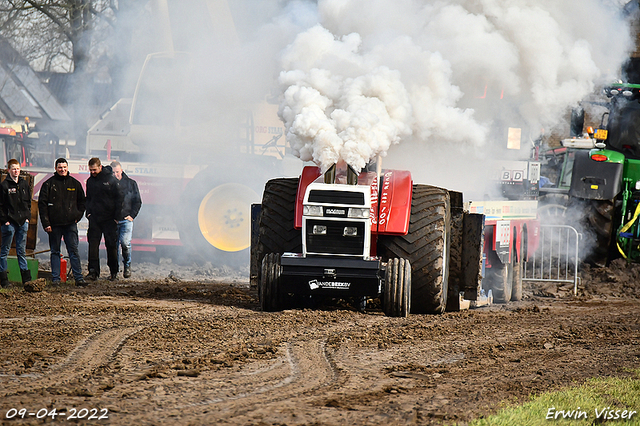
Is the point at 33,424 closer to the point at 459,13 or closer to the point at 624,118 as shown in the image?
the point at 459,13

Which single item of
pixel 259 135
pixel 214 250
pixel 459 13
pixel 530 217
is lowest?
pixel 214 250

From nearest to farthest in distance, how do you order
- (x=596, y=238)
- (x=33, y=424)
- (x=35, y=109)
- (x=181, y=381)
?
(x=33, y=424) → (x=181, y=381) → (x=596, y=238) → (x=35, y=109)

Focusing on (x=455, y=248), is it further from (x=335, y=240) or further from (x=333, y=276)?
(x=333, y=276)

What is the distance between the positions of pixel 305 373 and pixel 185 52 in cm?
986

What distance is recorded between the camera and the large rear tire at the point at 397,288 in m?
6.98

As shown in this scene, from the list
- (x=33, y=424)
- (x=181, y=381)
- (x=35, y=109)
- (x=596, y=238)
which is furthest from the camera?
(x=35, y=109)

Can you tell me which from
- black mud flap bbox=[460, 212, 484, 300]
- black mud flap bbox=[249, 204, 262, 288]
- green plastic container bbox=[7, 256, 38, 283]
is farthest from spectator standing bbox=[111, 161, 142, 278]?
black mud flap bbox=[460, 212, 484, 300]

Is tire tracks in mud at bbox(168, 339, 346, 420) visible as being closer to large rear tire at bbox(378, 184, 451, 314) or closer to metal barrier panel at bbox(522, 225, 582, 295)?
large rear tire at bbox(378, 184, 451, 314)

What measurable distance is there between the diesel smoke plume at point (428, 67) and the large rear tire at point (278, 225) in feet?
1.65

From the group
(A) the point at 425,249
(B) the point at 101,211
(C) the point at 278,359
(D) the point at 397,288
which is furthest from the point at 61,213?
(C) the point at 278,359

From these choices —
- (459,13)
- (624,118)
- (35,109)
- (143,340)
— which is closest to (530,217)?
(624,118)

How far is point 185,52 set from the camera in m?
13.5

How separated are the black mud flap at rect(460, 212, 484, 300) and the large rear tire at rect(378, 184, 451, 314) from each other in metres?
0.83

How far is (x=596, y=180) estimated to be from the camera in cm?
1176
